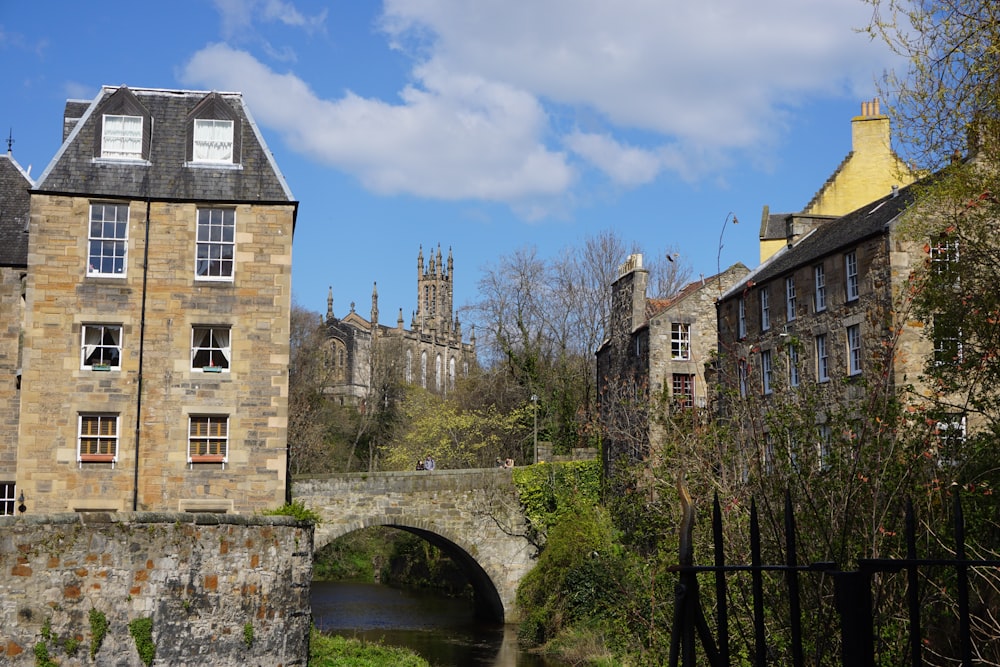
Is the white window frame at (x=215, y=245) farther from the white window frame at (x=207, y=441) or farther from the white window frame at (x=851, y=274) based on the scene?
→ the white window frame at (x=851, y=274)

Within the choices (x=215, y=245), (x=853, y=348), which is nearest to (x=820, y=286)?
(x=853, y=348)

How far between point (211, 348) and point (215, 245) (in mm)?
2279

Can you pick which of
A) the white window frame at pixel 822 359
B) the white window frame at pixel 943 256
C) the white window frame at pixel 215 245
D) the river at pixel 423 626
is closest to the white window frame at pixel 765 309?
the white window frame at pixel 822 359

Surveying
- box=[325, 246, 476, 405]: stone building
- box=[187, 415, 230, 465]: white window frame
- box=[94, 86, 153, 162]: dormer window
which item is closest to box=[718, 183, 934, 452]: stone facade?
box=[187, 415, 230, 465]: white window frame

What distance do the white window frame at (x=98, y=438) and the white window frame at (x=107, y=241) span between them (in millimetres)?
3043

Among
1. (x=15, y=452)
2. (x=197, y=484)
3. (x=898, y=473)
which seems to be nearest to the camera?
(x=898, y=473)

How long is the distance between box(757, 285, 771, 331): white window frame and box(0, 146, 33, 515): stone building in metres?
18.8

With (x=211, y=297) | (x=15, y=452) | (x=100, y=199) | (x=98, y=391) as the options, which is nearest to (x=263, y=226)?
(x=211, y=297)

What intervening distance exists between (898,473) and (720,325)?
19.6 metres

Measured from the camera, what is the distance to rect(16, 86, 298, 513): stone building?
2250 cm

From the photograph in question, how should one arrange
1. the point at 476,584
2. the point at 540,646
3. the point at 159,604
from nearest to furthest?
1. the point at 159,604
2. the point at 540,646
3. the point at 476,584

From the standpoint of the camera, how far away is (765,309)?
29312mm

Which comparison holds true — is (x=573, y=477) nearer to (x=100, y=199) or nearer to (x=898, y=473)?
(x=100, y=199)

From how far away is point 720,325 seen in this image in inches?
1238
